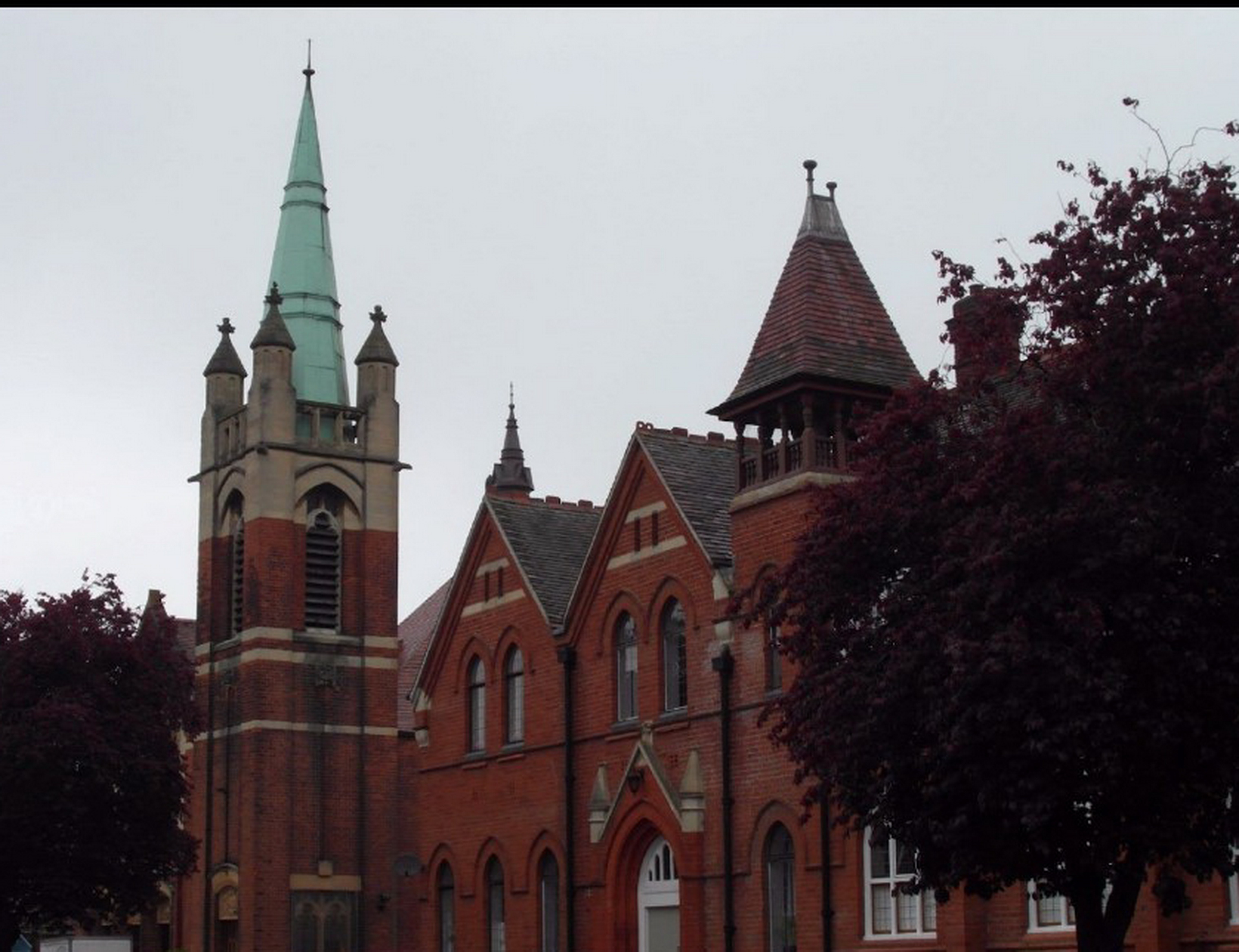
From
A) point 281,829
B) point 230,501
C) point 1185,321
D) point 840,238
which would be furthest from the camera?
point 230,501

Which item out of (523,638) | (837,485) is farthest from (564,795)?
(837,485)

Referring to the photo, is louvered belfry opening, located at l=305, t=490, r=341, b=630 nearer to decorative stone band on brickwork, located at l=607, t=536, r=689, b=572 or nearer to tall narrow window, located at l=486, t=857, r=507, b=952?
tall narrow window, located at l=486, t=857, r=507, b=952

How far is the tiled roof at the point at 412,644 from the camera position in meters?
66.9

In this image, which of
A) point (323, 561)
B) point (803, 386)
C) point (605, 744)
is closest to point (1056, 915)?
point (803, 386)

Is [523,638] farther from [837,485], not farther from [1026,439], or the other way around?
[1026,439]

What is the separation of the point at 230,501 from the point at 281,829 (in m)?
9.94

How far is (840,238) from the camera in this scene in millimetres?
36219

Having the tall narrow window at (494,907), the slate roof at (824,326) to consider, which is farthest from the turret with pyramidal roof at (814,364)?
the tall narrow window at (494,907)

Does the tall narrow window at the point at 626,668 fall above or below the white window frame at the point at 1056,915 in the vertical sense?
above

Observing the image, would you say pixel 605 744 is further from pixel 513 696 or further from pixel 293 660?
pixel 293 660

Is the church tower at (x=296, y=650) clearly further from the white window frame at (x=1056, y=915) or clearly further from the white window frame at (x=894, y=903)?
the white window frame at (x=1056, y=915)

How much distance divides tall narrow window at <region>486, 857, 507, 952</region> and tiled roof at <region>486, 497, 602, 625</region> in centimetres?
507

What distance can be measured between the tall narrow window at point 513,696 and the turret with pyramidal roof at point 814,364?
26.4ft

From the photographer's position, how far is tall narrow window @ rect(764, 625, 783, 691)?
34000mm
